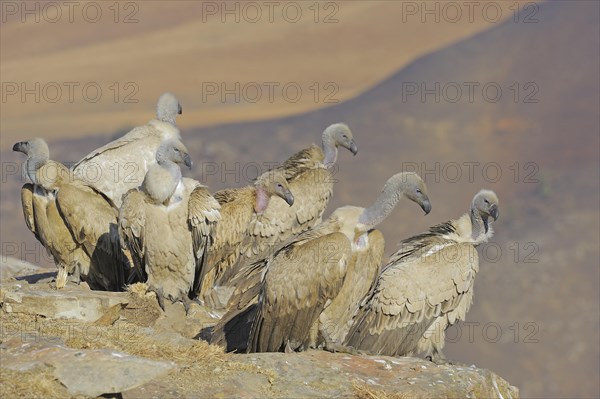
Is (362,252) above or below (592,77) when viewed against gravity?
below

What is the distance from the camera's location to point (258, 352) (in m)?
10.2

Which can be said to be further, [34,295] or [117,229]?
[117,229]

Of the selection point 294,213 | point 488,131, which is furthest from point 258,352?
point 488,131

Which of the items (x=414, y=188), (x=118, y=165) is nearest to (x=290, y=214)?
(x=118, y=165)

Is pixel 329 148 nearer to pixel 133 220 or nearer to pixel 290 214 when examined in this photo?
pixel 290 214

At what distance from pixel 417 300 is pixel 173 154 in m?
2.92

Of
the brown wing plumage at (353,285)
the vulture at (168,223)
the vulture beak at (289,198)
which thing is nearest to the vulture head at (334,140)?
the vulture beak at (289,198)

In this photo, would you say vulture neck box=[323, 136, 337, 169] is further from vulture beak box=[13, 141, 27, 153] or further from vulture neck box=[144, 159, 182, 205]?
vulture beak box=[13, 141, 27, 153]

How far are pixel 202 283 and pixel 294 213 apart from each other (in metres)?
1.63

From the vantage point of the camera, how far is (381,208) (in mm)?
10500

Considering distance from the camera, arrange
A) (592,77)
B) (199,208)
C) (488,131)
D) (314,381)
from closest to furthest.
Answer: (314,381), (199,208), (488,131), (592,77)

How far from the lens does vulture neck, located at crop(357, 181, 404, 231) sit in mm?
10359

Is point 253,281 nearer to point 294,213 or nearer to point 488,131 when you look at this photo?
point 294,213

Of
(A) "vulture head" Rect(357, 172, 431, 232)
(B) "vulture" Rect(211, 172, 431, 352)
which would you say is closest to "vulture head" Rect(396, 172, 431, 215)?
(A) "vulture head" Rect(357, 172, 431, 232)
